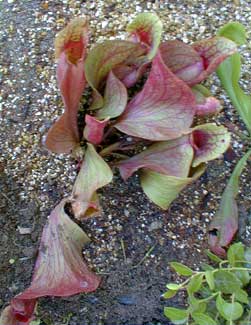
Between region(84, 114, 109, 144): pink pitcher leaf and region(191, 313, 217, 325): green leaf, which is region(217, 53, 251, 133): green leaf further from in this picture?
region(191, 313, 217, 325): green leaf

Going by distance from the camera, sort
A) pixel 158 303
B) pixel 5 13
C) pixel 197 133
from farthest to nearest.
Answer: pixel 5 13 → pixel 158 303 → pixel 197 133

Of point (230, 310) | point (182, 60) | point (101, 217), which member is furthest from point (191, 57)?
point (230, 310)

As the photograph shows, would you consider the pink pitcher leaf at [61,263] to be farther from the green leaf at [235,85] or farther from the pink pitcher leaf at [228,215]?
the green leaf at [235,85]

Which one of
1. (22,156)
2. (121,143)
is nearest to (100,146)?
(121,143)

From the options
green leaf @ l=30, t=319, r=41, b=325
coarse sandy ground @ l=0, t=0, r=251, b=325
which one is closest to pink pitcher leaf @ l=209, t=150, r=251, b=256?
coarse sandy ground @ l=0, t=0, r=251, b=325

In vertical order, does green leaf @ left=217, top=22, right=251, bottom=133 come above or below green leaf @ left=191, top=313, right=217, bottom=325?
above

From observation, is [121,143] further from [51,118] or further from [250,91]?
[250,91]

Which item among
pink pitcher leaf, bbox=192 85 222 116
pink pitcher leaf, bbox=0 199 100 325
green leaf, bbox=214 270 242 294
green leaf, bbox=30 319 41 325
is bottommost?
green leaf, bbox=30 319 41 325
